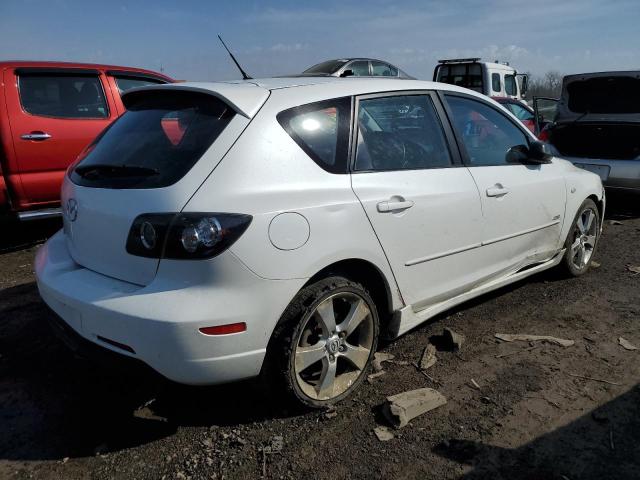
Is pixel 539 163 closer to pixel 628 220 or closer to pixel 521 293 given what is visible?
pixel 521 293

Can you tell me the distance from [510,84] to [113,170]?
52.8ft

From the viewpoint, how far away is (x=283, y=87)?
2771mm

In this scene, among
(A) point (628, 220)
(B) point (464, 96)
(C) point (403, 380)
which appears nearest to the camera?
(C) point (403, 380)

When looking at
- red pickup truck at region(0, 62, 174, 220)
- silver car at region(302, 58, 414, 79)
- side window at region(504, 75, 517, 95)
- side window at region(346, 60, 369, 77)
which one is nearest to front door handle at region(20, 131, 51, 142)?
red pickup truck at region(0, 62, 174, 220)

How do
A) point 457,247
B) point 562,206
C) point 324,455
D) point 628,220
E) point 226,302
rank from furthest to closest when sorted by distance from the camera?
1. point 628,220
2. point 562,206
3. point 457,247
4. point 324,455
5. point 226,302

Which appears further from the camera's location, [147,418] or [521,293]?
[521,293]

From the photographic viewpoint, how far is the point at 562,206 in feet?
13.8

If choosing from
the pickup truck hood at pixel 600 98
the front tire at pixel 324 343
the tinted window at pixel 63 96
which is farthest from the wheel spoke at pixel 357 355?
the pickup truck hood at pixel 600 98

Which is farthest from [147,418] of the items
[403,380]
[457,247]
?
[457,247]

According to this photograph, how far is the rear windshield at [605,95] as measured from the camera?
22.7 ft

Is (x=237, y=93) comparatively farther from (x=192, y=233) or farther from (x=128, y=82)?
(x=128, y=82)

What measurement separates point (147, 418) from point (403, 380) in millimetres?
1401

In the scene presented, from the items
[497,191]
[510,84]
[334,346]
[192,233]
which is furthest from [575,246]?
[510,84]

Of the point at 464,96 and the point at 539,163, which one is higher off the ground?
the point at 464,96
